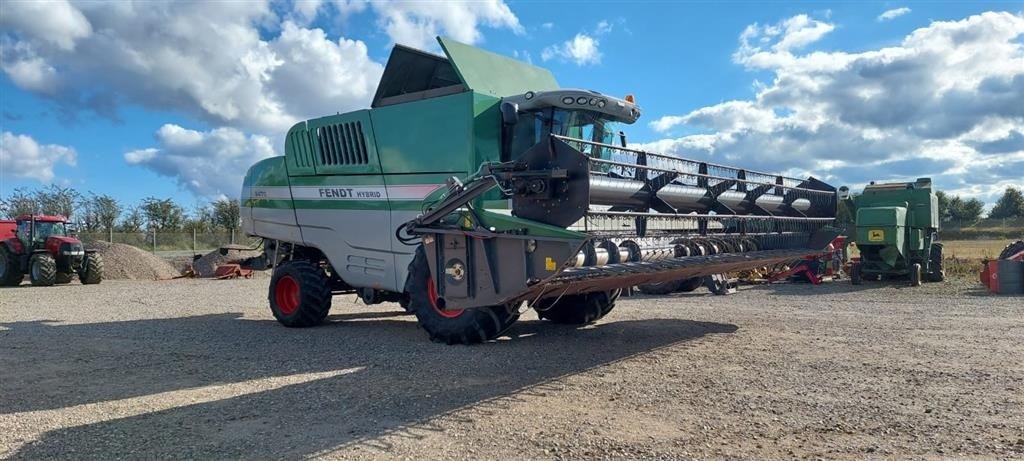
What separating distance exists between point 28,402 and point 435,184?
15.7ft

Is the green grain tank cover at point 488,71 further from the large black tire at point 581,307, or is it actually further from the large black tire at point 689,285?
the large black tire at point 689,285

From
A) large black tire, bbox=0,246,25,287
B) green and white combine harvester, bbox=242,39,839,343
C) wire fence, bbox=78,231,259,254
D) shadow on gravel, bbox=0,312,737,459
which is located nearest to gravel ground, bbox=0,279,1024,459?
shadow on gravel, bbox=0,312,737,459

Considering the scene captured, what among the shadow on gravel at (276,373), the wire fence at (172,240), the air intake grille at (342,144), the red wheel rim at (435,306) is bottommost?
the shadow on gravel at (276,373)

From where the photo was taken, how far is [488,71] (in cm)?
970

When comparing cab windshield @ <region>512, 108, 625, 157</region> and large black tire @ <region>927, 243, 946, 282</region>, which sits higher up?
cab windshield @ <region>512, 108, 625, 157</region>

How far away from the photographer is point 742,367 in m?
6.69

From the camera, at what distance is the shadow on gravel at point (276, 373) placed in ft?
15.5

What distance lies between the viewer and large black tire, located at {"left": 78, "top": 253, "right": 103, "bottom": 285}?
21922mm

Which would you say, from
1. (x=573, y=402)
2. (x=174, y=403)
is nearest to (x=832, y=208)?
(x=573, y=402)

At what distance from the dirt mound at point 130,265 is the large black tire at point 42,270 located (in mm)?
4287

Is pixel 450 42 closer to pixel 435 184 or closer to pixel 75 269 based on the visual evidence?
pixel 435 184

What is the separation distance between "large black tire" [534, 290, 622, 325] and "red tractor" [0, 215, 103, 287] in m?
Answer: 18.4

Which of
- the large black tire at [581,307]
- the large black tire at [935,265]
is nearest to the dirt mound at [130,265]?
the large black tire at [581,307]

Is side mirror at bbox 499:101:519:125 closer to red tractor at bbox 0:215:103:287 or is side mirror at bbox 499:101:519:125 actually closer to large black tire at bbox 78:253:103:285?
red tractor at bbox 0:215:103:287
